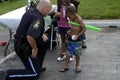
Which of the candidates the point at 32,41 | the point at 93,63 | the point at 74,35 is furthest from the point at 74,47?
the point at 32,41

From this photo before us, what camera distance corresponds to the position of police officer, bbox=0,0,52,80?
552 centimetres

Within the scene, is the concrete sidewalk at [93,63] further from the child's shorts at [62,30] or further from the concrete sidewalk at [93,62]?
the child's shorts at [62,30]

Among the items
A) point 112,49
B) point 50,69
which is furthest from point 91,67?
point 112,49

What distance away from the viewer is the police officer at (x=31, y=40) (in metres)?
5.52

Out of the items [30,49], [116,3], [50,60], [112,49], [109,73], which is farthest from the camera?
[116,3]

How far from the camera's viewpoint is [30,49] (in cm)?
579

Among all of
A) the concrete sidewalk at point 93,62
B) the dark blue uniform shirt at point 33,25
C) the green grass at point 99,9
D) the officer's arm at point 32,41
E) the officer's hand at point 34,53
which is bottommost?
the green grass at point 99,9

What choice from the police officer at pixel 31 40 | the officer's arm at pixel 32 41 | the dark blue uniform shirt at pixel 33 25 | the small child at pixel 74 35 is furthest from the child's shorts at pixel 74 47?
the officer's arm at pixel 32 41

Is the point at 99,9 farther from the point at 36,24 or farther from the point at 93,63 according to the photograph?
the point at 36,24

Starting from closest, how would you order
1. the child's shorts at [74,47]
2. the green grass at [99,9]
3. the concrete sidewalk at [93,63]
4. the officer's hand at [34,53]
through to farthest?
1. the officer's hand at [34,53]
2. the concrete sidewalk at [93,63]
3. the child's shorts at [74,47]
4. the green grass at [99,9]

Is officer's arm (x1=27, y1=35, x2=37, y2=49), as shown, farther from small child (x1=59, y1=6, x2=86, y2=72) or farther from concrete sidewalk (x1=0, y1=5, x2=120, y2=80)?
small child (x1=59, y1=6, x2=86, y2=72)

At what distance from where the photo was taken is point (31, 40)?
553cm

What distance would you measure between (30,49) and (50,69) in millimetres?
1208

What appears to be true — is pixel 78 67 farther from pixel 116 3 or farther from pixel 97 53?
pixel 116 3
